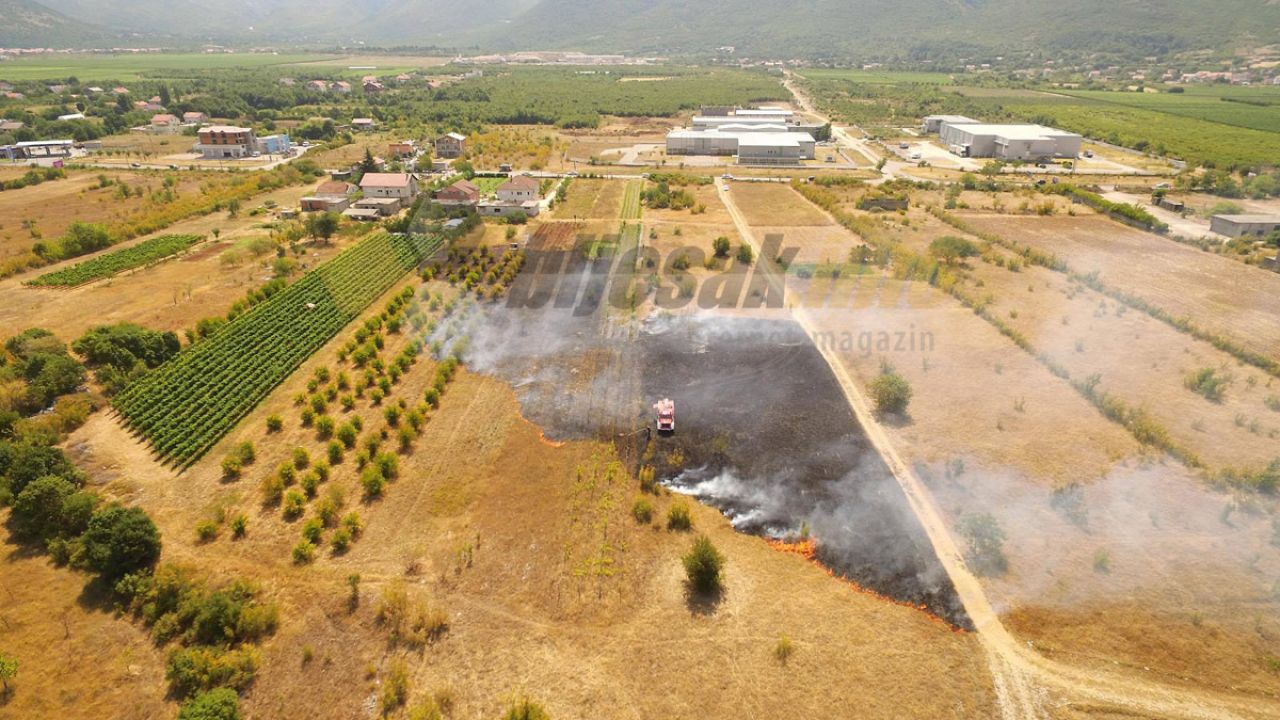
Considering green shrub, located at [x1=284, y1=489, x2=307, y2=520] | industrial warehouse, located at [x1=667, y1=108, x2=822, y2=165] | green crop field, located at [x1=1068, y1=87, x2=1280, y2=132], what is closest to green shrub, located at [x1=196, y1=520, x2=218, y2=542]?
green shrub, located at [x1=284, y1=489, x2=307, y2=520]

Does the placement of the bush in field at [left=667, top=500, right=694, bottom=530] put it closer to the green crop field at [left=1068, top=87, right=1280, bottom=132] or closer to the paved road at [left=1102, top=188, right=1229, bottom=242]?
the paved road at [left=1102, top=188, right=1229, bottom=242]

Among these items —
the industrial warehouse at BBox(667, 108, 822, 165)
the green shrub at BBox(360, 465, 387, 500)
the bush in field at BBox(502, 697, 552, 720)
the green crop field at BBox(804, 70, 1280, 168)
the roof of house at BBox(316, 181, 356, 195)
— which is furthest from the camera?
the green crop field at BBox(804, 70, 1280, 168)

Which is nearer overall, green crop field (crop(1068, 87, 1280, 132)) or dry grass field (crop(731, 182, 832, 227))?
dry grass field (crop(731, 182, 832, 227))

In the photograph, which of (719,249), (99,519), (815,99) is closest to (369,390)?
(99,519)

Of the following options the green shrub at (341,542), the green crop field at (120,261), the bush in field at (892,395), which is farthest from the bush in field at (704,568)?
the green crop field at (120,261)

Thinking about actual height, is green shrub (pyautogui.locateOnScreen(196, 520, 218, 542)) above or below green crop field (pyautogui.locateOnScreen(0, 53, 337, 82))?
below

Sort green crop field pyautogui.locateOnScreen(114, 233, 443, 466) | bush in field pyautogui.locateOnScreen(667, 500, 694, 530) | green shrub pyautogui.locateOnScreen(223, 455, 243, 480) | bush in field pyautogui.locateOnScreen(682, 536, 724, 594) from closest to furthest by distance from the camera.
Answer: bush in field pyautogui.locateOnScreen(682, 536, 724, 594) < bush in field pyautogui.locateOnScreen(667, 500, 694, 530) < green shrub pyautogui.locateOnScreen(223, 455, 243, 480) < green crop field pyautogui.locateOnScreen(114, 233, 443, 466)

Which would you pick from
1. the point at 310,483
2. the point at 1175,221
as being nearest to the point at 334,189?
the point at 310,483
